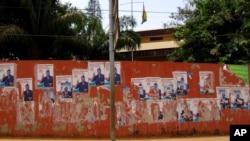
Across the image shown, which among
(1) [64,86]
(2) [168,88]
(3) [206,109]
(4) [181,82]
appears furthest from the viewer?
(3) [206,109]

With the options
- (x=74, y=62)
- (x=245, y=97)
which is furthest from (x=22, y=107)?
(x=245, y=97)

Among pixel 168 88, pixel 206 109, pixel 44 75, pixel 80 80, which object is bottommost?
pixel 206 109

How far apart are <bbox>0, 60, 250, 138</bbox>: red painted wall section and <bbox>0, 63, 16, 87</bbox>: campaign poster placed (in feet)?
0.11

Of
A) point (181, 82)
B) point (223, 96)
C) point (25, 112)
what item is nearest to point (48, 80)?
point (25, 112)

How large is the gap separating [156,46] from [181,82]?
89.5ft

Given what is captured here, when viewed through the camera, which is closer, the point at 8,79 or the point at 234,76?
the point at 8,79

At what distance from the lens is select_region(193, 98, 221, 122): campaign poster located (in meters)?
15.8

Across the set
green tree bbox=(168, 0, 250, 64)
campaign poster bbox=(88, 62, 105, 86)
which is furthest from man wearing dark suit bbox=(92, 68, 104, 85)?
green tree bbox=(168, 0, 250, 64)

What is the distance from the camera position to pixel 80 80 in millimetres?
14305

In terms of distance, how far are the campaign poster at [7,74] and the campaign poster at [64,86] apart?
140 centimetres

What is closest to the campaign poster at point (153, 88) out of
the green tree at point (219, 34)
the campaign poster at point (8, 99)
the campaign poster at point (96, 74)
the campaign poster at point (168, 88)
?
the campaign poster at point (168, 88)

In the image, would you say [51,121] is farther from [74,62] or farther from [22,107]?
[74,62]

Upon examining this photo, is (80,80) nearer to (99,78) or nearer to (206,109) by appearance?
(99,78)

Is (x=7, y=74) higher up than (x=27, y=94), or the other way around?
(x=7, y=74)
